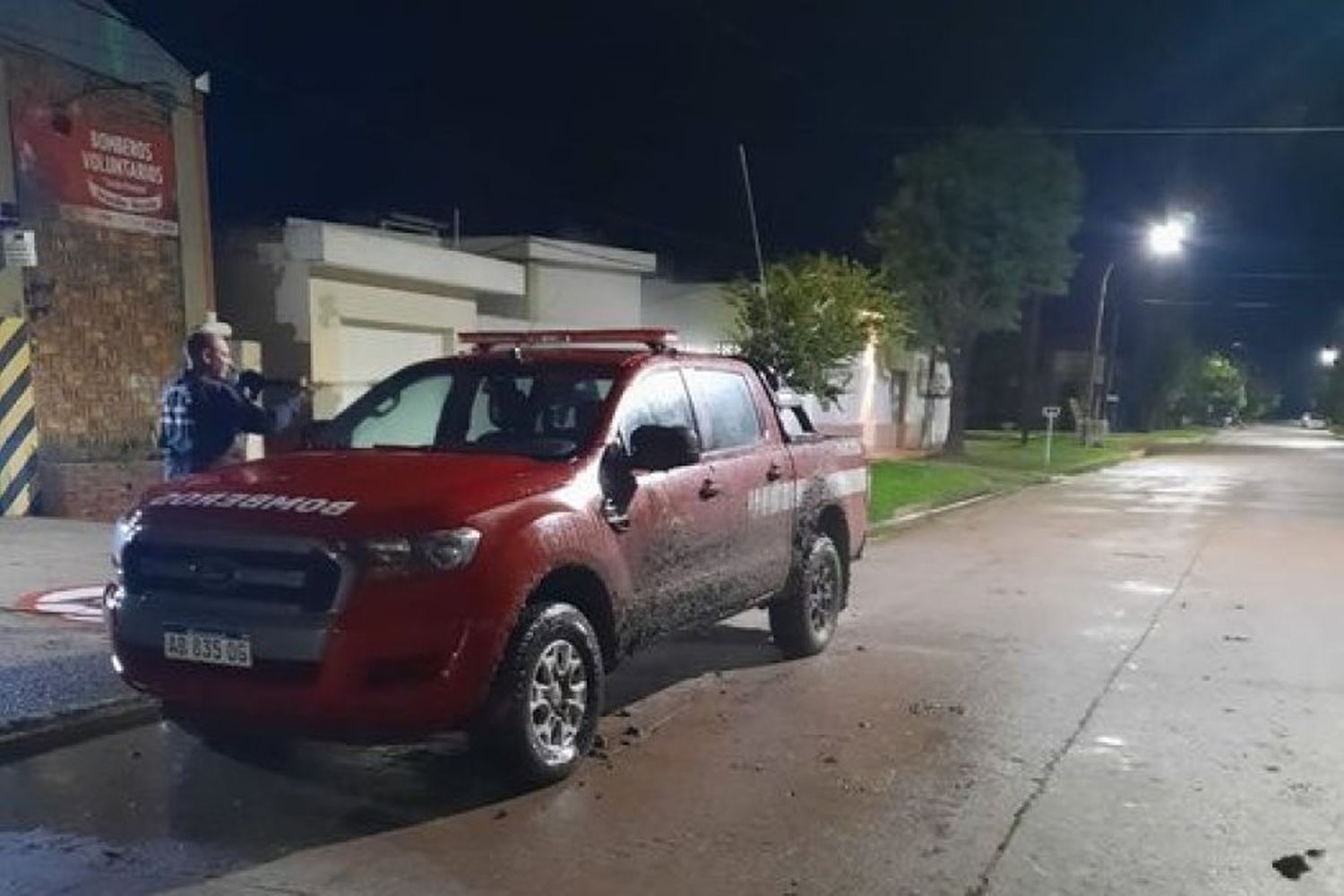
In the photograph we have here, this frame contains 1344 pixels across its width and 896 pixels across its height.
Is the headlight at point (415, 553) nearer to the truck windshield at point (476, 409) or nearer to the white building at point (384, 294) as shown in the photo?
the truck windshield at point (476, 409)

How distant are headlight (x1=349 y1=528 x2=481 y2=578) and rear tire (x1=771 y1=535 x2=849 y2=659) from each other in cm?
339

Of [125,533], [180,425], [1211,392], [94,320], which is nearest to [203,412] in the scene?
[180,425]

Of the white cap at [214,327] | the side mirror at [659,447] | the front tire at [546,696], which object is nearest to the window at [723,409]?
the side mirror at [659,447]

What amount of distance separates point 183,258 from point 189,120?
1.62 meters

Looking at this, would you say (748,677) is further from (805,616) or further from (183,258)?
(183,258)

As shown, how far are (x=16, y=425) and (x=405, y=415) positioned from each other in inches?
294

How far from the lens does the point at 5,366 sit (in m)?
12.3

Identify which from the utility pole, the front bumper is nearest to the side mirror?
the front bumper

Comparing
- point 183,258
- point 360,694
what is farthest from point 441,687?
point 183,258

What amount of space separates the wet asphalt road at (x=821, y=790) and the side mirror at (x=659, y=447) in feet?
4.59

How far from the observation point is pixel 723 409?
747 cm

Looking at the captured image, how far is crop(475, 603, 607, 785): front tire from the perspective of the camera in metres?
5.32

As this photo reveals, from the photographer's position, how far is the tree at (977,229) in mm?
33250

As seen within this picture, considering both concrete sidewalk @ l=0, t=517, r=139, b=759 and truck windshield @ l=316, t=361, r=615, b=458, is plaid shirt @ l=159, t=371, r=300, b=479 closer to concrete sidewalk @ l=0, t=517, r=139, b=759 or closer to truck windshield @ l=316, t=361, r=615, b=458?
truck windshield @ l=316, t=361, r=615, b=458
